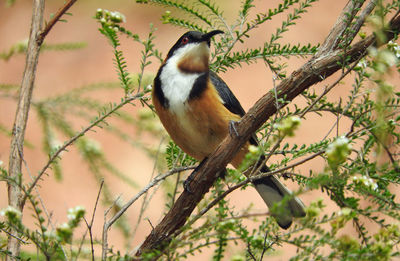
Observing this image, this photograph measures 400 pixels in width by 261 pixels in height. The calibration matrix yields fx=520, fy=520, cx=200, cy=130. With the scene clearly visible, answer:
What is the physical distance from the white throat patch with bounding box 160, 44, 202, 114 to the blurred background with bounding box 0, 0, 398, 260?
381 centimetres

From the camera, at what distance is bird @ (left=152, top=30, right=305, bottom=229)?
2.58m

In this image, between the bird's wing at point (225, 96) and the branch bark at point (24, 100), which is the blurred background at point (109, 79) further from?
the branch bark at point (24, 100)

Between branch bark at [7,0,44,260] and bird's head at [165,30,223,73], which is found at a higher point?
bird's head at [165,30,223,73]

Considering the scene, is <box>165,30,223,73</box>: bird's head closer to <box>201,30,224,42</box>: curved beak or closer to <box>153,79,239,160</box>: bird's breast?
<box>201,30,224,42</box>: curved beak

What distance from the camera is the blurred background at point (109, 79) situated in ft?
22.6

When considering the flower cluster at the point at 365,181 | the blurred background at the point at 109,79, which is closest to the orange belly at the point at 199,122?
the flower cluster at the point at 365,181

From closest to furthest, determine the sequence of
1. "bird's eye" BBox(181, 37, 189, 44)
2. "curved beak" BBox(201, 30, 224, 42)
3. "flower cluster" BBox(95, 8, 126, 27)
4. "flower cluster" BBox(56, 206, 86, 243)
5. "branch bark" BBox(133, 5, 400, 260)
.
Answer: "flower cluster" BBox(56, 206, 86, 243) → "branch bark" BBox(133, 5, 400, 260) → "flower cluster" BBox(95, 8, 126, 27) → "curved beak" BBox(201, 30, 224, 42) → "bird's eye" BBox(181, 37, 189, 44)

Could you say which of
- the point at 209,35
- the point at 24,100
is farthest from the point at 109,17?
the point at 209,35

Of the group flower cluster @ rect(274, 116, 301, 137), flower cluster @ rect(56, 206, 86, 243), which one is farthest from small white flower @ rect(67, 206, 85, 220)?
flower cluster @ rect(274, 116, 301, 137)

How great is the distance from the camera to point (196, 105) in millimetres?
2572

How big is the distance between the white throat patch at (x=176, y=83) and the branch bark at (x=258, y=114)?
2.28ft

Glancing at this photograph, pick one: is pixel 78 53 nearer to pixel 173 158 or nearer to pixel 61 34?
pixel 61 34

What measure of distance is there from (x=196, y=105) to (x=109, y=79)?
16.4ft

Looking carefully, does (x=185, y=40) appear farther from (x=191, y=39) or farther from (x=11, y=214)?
(x=11, y=214)
